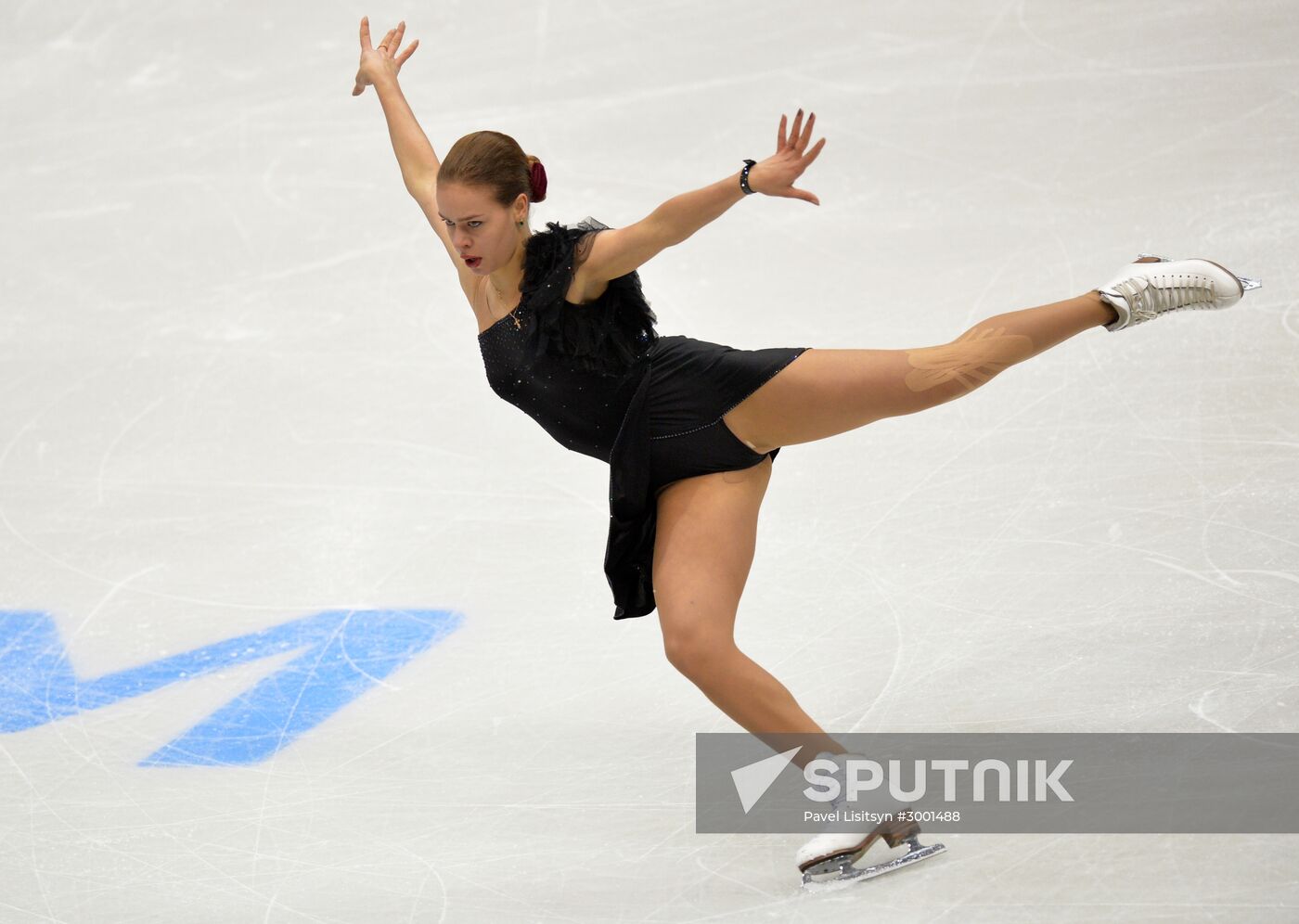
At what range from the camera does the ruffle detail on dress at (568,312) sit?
9.58 feet

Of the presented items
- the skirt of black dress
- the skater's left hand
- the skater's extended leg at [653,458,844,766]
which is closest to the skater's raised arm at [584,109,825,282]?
the skater's left hand

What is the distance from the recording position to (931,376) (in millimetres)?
2920

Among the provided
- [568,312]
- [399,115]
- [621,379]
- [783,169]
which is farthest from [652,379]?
[399,115]

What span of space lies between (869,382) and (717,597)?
533 millimetres

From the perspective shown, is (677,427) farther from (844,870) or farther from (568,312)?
(844,870)

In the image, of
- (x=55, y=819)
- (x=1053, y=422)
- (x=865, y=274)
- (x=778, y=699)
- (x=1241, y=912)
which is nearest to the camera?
(x=1241, y=912)

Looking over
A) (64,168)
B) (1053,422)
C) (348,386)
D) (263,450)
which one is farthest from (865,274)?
(64,168)

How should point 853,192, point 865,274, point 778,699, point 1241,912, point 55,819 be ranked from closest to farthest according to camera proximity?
point 1241,912 → point 778,699 → point 55,819 → point 865,274 → point 853,192

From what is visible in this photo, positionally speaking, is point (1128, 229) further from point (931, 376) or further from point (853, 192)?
point (931, 376)

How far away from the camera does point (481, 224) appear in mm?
2857

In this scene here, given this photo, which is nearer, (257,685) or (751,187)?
(751,187)

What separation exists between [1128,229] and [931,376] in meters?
2.65

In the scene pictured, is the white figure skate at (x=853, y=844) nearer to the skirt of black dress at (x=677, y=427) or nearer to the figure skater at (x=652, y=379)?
the figure skater at (x=652, y=379)

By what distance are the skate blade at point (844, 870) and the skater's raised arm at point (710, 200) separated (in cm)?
120
